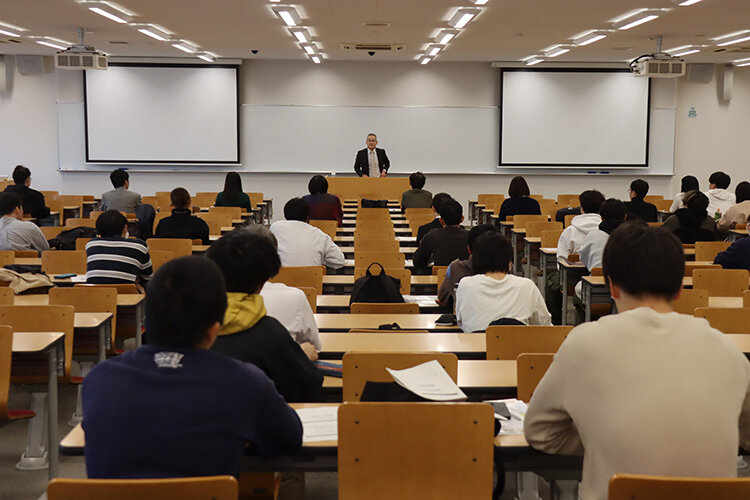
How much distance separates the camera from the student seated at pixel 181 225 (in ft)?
24.5

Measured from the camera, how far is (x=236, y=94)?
1528cm

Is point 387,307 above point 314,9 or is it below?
below

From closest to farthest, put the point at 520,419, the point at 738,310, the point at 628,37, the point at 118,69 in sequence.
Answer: the point at 520,419 → the point at 738,310 → the point at 628,37 → the point at 118,69

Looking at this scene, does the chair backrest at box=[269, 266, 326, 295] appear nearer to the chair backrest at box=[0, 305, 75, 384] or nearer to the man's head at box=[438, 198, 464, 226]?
the man's head at box=[438, 198, 464, 226]

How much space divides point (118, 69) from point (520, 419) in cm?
1437

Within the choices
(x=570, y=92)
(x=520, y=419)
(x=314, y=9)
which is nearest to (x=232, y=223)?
(x=314, y=9)

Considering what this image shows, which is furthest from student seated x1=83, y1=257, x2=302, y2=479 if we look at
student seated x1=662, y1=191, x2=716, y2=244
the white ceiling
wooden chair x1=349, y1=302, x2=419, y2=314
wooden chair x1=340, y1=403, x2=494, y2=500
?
the white ceiling

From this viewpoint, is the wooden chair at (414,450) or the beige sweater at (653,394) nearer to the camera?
the beige sweater at (653,394)

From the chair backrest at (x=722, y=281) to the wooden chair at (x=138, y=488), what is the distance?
4.67 m

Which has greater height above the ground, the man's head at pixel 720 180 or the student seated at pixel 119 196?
the man's head at pixel 720 180

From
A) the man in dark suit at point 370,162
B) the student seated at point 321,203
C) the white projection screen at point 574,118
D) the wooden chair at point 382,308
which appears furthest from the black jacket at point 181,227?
the white projection screen at point 574,118

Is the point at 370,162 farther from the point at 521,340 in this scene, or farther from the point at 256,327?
the point at 256,327

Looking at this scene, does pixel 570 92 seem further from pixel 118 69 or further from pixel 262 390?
pixel 262 390

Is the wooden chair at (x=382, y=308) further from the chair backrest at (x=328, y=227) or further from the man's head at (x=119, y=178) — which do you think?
the man's head at (x=119, y=178)
